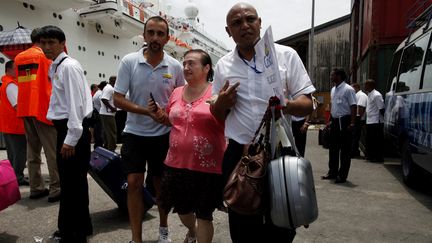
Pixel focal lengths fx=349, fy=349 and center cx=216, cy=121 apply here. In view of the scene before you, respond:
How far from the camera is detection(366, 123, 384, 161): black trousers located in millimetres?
7738

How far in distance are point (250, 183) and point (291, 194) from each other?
0.71 feet

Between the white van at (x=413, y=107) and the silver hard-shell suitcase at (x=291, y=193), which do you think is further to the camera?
the white van at (x=413, y=107)

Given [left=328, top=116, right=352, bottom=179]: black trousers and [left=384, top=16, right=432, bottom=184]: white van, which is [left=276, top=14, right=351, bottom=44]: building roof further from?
[left=328, top=116, right=352, bottom=179]: black trousers

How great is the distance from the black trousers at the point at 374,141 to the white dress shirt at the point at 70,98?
660 cm

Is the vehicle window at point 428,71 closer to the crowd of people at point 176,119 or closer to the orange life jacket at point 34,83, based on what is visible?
the crowd of people at point 176,119

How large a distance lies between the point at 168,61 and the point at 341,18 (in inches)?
790

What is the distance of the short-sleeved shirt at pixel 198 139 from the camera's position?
8.13 ft

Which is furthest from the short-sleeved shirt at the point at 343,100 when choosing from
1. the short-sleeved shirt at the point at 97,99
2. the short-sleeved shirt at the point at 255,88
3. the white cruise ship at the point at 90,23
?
the white cruise ship at the point at 90,23

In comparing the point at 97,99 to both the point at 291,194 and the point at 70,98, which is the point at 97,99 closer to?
the point at 70,98

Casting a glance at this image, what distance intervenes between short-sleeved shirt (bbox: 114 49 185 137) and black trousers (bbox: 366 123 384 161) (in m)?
6.14

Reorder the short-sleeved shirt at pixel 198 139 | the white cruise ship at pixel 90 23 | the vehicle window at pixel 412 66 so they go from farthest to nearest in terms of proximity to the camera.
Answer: the white cruise ship at pixel 90 23, the vehicle window at pixel 412 66, the short-sleeved shirt at pixel 198 139

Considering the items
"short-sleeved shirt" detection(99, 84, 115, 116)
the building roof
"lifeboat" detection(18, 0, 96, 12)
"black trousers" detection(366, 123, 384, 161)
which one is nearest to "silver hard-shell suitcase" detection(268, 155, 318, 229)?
"short-sleeved shirt" detection(99, 84, 115, 116)

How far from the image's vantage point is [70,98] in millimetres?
2807

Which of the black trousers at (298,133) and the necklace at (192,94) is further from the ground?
the necklace at (192,94)
